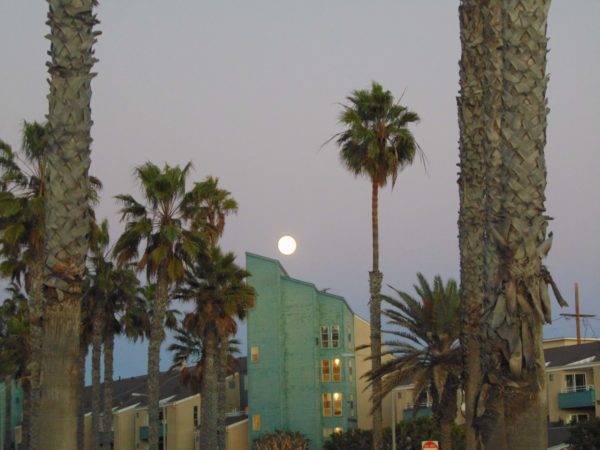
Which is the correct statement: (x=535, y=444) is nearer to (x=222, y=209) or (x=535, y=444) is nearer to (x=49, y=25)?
(x=49, y=25)

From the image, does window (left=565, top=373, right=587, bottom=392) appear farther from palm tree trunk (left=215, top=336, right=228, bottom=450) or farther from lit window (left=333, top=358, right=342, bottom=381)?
palm tree trunk (left=215, top=336, right=228, bottom=450)

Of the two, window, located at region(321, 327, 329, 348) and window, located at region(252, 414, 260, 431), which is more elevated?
window, located at region(321, 327, 329, 348)

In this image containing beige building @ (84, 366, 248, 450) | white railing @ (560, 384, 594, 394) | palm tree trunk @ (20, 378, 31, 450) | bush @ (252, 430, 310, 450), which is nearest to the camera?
palm tree trunk @ (20, 378, 31, 450)

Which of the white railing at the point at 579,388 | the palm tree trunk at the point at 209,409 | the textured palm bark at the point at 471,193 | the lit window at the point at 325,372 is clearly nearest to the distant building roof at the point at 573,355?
the white railing at the point at 579,388

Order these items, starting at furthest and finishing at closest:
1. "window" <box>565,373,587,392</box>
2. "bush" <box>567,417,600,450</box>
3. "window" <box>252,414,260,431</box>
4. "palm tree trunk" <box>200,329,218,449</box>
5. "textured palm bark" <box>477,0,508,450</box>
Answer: "window" <box>252,414,260,431</box>
"window" <box>565,373,587,392</box>
"palm tree trunk" <box>200,329,218,449</box>
"bush" <box>567,417,600,450</box>
"textured palm bark" <box>477,0,508,450</box>

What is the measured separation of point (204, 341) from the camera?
6262 cm

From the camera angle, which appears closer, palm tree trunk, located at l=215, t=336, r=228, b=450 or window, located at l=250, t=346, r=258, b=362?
palm tree trunk, located at l=215, t=336, r=228, b=450

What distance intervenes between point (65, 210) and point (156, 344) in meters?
39.5

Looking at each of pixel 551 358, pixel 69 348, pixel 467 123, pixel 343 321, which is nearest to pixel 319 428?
pixel 343 321

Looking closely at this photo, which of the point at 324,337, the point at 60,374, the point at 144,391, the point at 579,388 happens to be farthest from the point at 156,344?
the point at 144,391

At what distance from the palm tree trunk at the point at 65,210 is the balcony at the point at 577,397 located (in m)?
54.2

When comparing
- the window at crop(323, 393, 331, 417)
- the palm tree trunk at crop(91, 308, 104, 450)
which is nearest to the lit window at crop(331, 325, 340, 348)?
the window at crop(323, 393, 331, 417)

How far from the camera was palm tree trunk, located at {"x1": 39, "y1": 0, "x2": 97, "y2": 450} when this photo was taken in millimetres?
14062

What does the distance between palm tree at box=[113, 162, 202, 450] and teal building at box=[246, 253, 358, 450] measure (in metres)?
27.6
